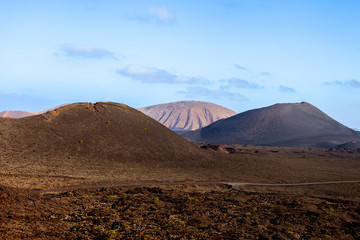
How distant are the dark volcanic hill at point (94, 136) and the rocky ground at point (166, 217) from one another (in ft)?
96.6

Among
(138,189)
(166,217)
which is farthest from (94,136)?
(166,217)

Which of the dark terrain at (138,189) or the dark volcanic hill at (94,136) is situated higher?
the dark volcanic hill at (94,136)

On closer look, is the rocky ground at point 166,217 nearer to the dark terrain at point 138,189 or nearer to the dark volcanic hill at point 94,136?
the dark terrain at point 138,189

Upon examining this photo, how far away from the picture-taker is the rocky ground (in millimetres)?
21969

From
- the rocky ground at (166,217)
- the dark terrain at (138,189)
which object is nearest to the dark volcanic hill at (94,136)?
the dark terrain at (138,189)

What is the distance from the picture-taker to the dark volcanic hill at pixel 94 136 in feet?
205

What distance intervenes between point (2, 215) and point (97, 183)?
20.0m

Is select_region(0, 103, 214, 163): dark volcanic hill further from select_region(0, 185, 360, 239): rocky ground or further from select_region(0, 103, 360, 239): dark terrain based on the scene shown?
select_region(0, 185, 360, 239): rocky ground

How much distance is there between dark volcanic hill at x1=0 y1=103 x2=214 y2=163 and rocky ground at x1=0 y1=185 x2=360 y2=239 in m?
29.4

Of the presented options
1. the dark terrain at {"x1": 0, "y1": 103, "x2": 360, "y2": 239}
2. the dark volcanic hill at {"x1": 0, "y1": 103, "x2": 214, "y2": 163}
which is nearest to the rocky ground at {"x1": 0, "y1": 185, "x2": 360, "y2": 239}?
the dark terrain at {"x1": 0, "y1": 103, "x2": 360, "y2": 239}

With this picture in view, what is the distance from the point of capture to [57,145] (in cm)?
6322

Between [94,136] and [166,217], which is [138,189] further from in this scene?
[94,136]

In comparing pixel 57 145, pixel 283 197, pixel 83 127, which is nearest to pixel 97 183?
pixel 283 197

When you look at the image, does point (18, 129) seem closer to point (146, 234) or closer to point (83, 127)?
point (83, 127)
